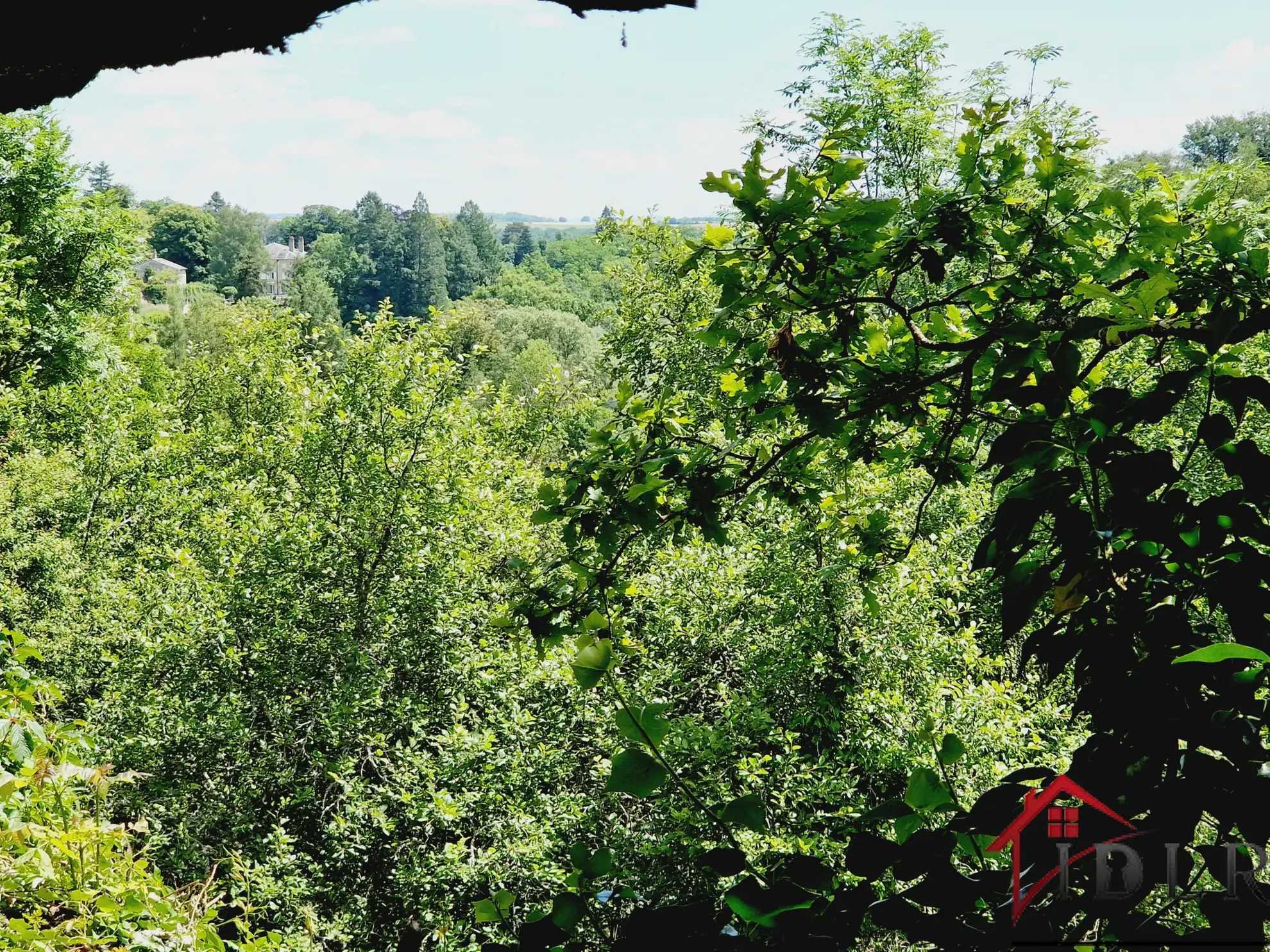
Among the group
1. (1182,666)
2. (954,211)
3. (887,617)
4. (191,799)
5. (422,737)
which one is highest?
(954,211)

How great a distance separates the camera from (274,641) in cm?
952

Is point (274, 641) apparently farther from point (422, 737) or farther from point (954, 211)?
point (954, 211)

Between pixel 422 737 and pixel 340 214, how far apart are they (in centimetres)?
13885

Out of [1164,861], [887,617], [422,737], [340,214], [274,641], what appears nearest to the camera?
[1164,861]

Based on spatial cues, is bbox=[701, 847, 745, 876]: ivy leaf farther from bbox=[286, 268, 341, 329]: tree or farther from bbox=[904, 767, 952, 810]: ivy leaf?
bbox=[286, 268, 341, 329]: tree

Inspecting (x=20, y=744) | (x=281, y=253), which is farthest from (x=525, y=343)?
(x=281, y=253)

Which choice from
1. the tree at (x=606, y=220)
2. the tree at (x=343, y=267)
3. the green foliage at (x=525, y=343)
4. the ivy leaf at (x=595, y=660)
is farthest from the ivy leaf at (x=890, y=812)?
the tree at (x=343, y=267)

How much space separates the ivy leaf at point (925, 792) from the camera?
106 cm

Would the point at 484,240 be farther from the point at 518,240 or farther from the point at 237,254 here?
the point at 518,240

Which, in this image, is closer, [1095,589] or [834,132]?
[1095,589]

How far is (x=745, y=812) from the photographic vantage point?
1061mm

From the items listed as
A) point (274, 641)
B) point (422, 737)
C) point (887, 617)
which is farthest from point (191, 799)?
point (887, 617)

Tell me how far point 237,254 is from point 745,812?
108522mm

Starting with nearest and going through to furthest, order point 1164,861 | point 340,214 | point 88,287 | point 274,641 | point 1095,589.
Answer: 1. point 1164,861
2. point 1095,589
3. point 274,641
4. point 88,287
5. point 340,214
